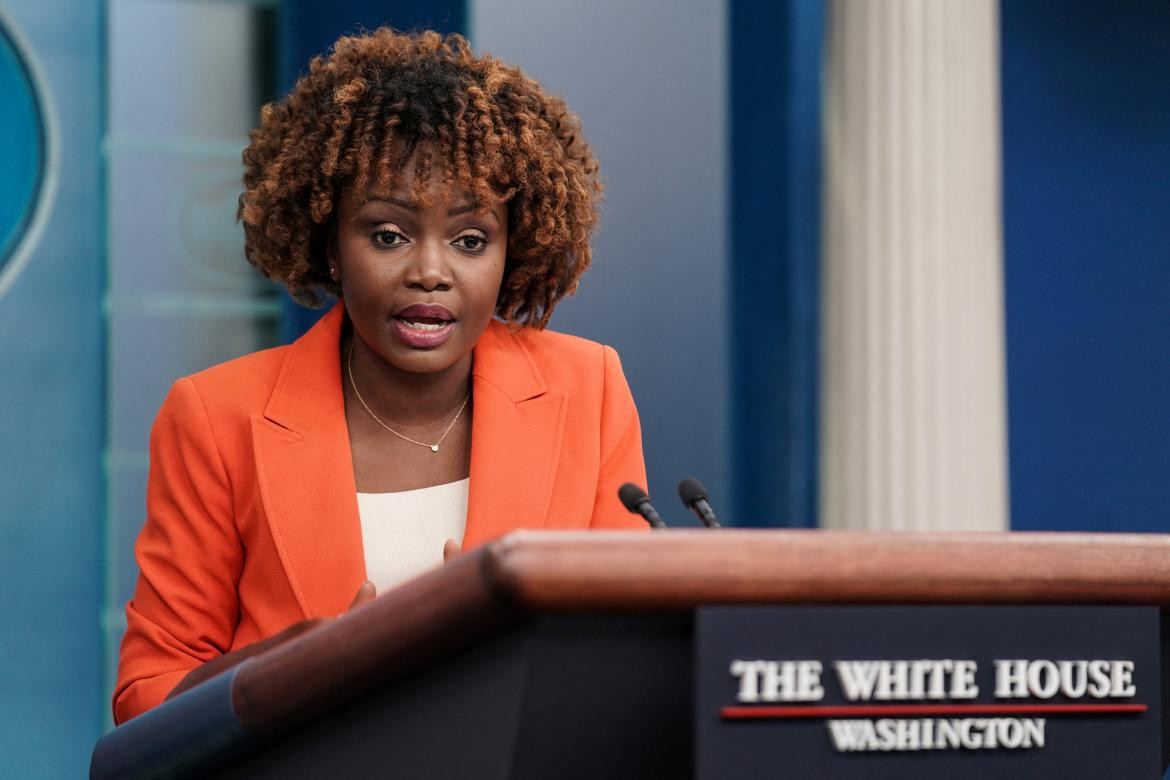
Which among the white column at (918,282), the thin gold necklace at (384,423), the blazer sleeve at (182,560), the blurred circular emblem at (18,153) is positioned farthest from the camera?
the blurred circular emblem at (18,153)

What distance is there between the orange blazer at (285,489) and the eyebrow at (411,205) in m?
0.23

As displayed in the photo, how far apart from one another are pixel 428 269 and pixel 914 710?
89 cm

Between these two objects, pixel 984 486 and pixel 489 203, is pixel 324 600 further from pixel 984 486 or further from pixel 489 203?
pixel 984 486

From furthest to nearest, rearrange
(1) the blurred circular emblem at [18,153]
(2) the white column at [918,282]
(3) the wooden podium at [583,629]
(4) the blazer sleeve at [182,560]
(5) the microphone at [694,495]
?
(1) the blurred circular emblem at [18,153] → (2) the white column at [918,282] → (4) the blazer sleeve at [182,560] → (5) the microphone at [694,495] → (3) the wooden podium at [583,629]

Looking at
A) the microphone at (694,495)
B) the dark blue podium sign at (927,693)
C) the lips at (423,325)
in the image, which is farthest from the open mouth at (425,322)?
the dark blue podium sign at (927,693)

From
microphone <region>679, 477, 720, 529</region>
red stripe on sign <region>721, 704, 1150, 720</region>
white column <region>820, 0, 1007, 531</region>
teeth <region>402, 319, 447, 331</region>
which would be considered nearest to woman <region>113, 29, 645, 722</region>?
teeth <region>402, 319, 447, 331</region>

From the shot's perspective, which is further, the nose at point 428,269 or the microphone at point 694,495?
the nose at point 428,269

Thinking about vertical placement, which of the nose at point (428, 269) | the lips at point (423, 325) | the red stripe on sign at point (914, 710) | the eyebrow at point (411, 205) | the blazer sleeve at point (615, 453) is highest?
the eyebrow at point (411, 205)

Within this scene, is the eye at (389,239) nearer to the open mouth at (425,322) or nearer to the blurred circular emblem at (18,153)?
the open mouth at (425,322)

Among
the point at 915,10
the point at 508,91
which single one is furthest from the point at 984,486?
the point at 508,91

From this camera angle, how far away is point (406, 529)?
5.40ft

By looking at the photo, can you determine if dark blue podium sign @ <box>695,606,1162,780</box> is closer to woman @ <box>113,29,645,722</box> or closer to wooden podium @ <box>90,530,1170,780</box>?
wooden podium @ <box>90,530,1170,780</box>

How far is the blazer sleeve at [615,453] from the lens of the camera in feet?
5.61

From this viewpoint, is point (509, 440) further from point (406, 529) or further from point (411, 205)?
point (411, 205)
